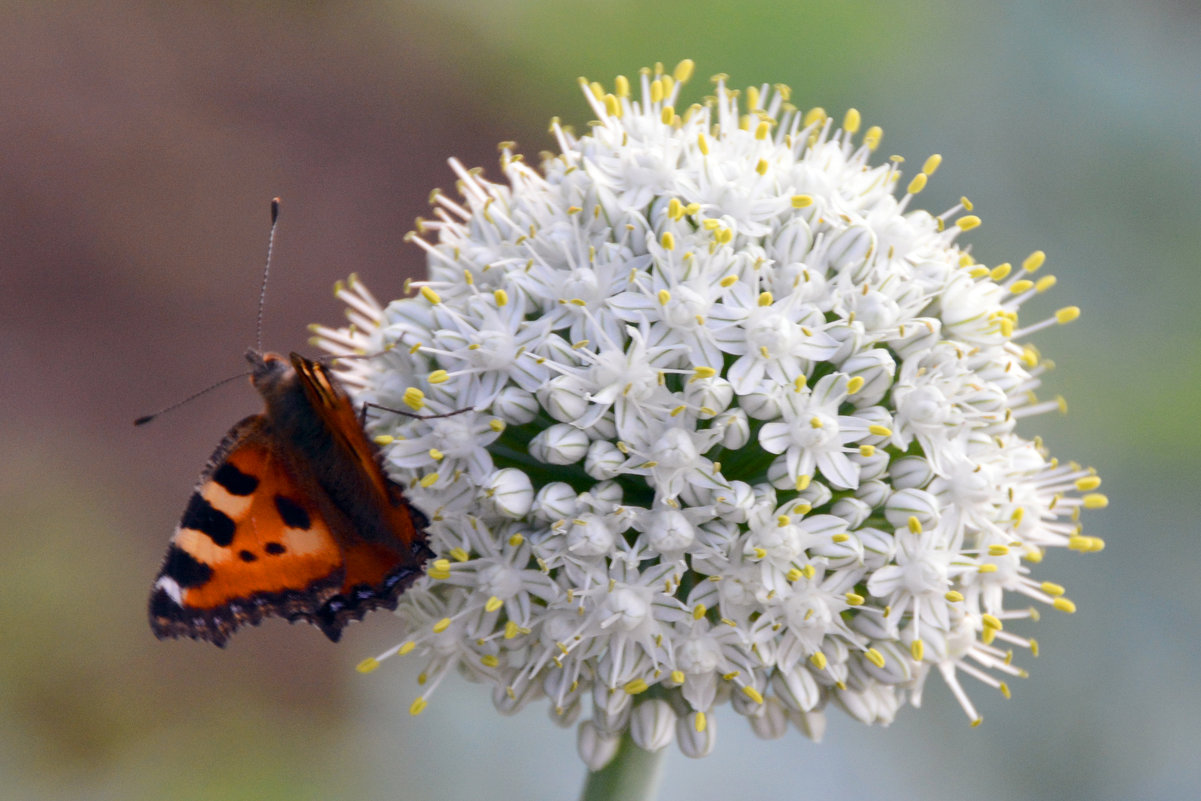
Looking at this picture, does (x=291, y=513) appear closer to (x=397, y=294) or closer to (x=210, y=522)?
(x=210, y=522)

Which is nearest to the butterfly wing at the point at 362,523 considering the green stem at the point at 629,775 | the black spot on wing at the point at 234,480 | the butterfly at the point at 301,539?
the butterfly at the point at 301,539

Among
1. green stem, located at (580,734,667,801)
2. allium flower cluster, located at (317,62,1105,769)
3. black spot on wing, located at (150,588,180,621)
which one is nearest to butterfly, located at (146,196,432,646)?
black spot on wing, located at (150,588,180,621)

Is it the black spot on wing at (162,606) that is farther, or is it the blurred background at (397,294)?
the blurred background at (397,294)

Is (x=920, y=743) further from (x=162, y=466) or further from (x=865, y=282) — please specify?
(x=162, y=466)

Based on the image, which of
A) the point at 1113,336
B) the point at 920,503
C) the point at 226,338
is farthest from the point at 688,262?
the point at 226,338

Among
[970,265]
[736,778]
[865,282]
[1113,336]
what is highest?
[1113,336]

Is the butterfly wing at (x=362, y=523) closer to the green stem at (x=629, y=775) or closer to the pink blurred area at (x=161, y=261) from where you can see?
the green stem at (x=629, y=775)
